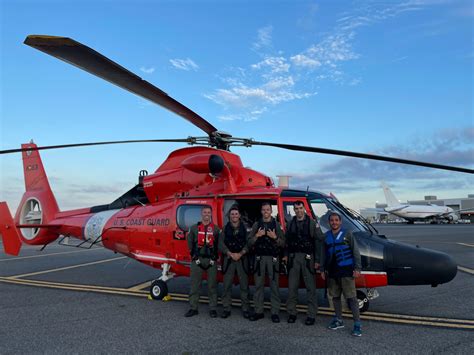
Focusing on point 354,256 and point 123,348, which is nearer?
point 123,348

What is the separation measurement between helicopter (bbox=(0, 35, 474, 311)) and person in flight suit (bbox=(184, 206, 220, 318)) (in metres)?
0.65

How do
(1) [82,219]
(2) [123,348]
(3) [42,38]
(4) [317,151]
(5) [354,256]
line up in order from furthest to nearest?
(1) [82,219] < (4) [317,151] < (5) [354,256] < (2) [123,348] < (3) [42,38]

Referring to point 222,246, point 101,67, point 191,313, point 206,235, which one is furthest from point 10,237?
point 101,67

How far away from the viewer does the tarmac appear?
470 centimetres

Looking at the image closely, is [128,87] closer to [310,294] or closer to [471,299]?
[310,294]

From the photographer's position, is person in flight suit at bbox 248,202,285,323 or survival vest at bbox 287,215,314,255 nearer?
survival vest at bbox 287,215,314,255

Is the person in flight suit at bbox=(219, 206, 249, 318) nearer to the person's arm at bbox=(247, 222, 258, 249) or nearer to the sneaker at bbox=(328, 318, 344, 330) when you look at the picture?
the person's arm at bbox=(247, 222, 258, 249)

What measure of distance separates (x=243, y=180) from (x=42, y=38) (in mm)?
4478

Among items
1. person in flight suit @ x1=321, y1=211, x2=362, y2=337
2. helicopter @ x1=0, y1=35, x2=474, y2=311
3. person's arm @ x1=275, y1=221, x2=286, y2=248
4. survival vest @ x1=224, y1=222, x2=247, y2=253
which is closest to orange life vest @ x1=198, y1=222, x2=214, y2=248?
survival vest @ x1=224, y1=222, x2=247, y2=253

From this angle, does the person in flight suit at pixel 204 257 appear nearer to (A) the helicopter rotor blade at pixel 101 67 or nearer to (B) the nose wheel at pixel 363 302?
(A) the helicopter rotor blade at pixel 101 67

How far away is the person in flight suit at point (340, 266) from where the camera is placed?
5297 millimetres

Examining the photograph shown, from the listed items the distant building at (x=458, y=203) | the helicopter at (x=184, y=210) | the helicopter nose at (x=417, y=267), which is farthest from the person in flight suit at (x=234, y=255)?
the distant building at (x=458, y=203)

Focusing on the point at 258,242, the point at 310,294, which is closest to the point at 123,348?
the point at 258,242

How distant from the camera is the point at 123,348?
471cm
